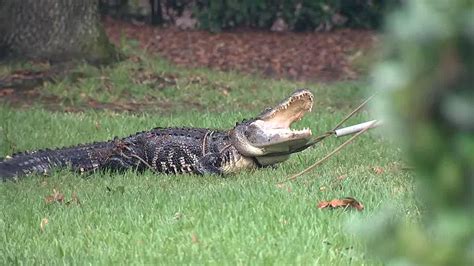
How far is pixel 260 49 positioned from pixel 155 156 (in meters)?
9.85

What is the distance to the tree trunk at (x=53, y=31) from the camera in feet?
A: 41.3

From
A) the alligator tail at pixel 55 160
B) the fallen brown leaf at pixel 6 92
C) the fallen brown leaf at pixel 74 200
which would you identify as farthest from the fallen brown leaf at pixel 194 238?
the fallen brown leaf at pixel 6 92

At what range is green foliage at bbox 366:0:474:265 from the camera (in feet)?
4.72

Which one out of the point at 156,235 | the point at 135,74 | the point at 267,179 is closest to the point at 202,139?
the point at 267,179

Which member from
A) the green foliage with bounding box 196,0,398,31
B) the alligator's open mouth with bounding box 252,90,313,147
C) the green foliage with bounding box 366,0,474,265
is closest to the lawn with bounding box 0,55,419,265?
the alligator's open mouth with bounding box 252,90,313,147

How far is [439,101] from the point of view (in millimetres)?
1456

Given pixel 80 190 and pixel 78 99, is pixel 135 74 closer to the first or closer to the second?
pixel 78 99

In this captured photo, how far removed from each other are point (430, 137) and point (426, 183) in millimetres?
90

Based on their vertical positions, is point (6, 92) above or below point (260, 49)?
above

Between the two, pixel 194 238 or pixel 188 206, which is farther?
pixel 188 206

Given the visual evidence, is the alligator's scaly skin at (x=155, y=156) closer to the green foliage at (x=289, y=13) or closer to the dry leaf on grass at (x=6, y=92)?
the dry leaf on grass at (x=6, y=92)

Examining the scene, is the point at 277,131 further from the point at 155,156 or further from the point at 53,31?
the point at 53,31

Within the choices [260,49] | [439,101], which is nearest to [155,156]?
[439,101]

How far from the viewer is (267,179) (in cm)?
627
